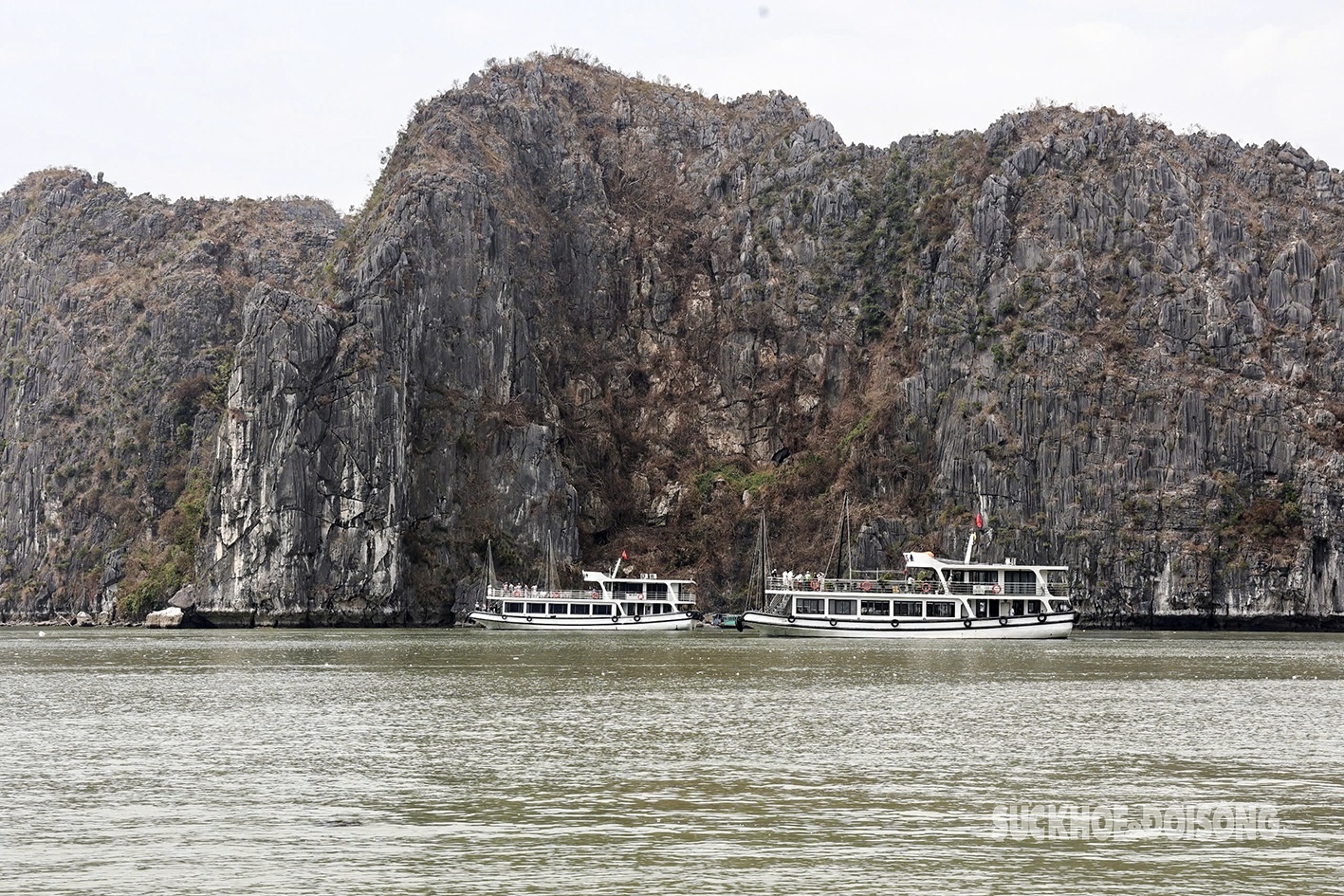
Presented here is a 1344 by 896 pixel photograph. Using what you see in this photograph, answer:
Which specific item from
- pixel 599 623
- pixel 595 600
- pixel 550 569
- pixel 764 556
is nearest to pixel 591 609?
pixel 595 600

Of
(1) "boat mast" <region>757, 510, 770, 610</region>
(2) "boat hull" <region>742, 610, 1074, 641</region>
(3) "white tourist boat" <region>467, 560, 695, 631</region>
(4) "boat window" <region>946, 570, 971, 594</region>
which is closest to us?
(2) "boat hull" <region>742, 610, 1074, 641</region>

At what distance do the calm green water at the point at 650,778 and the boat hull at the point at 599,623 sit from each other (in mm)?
63473

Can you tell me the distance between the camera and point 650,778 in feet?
122

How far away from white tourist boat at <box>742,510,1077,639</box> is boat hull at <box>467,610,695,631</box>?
15.7 metres

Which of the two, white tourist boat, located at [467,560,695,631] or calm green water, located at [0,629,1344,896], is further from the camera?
white tourist boat, located at [467,560,695,631]

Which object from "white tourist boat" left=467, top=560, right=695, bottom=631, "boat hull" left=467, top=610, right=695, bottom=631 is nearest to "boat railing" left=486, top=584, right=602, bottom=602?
"white tourist boat" left=467, top=560, right=695, bottom=631

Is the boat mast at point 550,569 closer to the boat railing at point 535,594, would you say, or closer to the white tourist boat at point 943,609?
the boat railing at point 535,594

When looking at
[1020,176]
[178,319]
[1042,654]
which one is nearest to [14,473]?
[178,319]

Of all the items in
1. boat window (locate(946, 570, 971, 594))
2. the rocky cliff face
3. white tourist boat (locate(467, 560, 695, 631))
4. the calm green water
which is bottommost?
the calm green water

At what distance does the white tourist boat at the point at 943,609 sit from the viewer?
119m

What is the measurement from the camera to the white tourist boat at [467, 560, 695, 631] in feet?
458

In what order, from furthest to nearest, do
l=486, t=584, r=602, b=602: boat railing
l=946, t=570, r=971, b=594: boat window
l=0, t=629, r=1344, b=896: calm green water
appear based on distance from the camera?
1. l=486, t=584, r=602, b=602: boat railing
2. l=946, t=570, r=971, b=594: boat window
3. l=0, t=629, r=1344, b=896: calm green water

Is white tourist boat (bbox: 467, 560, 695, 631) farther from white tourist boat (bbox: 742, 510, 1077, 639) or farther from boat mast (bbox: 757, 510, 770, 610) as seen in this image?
white tourist boat (bbox: 742, 510, 1077, 639)

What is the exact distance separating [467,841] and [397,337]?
133 meters
